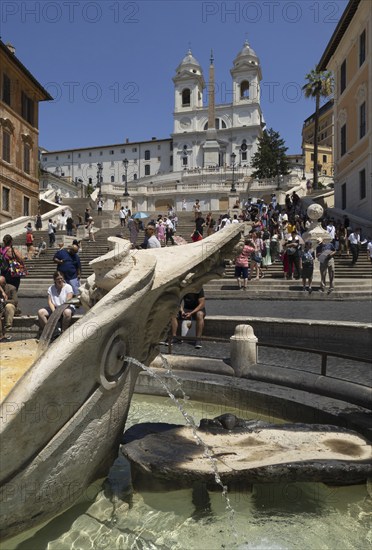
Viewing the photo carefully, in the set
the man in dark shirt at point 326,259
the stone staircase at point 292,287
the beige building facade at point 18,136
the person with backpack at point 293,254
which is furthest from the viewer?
the beige building facade at point 18,136

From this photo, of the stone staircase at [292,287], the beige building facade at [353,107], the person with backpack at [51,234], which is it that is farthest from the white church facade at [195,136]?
the stone staircase at [292,287]

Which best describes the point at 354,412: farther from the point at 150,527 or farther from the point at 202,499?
the point at 150,527

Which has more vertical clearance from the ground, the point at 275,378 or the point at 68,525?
the point at 275,378

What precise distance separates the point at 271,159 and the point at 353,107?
36.4 metres

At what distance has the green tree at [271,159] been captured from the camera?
62.5 m

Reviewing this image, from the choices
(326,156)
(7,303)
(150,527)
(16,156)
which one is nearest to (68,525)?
(150,527)

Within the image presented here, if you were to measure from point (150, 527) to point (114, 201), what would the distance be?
55.3m

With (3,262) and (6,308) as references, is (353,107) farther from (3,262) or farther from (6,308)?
(6,308)

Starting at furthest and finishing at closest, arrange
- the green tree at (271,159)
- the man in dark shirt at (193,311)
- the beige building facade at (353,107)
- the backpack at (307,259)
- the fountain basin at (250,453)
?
the green tree at (271,159), the beige building facade at (353,107), the backpack at (307,259), the man in dark shirt at (193,311), the fountain basin at (250,453)

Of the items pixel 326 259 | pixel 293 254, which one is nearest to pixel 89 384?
pixel 326 259

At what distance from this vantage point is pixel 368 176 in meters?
24.3

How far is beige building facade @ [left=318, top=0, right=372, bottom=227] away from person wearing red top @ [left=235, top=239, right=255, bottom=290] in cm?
1001

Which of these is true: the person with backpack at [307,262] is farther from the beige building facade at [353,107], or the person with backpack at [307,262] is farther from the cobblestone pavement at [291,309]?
the beige building facade at [353,107]

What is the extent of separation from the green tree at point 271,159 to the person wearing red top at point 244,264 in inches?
1924
